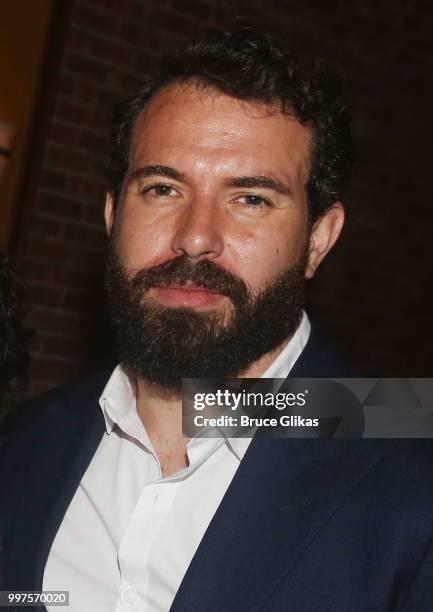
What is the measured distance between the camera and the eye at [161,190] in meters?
1.54

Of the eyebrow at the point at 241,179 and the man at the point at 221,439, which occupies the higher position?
the eyebrow at the point at 241,179

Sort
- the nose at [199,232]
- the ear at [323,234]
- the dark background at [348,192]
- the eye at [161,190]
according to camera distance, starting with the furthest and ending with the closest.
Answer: the dark background at [348,192] < the ear at [323,234] < the eye at [161,190] < the nose at [199,232]

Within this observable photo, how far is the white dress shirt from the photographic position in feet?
4.36

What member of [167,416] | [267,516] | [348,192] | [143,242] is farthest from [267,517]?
[348,192]

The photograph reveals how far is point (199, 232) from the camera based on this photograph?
4.71ft

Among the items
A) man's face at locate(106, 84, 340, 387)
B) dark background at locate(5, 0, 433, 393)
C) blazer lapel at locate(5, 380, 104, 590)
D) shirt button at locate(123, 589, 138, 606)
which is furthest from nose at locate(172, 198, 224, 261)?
dark background at locate(5, 0, 433, 393)

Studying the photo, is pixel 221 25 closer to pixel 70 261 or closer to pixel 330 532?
pixel 70 261

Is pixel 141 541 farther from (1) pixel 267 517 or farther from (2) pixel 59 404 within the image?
(2) pixel 59 404

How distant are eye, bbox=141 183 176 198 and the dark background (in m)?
1.28

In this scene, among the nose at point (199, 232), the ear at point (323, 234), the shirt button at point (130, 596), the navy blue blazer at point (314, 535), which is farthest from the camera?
the ear at point (323, 234)

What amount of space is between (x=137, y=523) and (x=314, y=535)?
0.34 metres

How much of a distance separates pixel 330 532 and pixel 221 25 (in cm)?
233

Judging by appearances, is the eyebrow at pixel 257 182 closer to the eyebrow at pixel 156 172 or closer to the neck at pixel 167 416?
the eyebrow at pixel 156 172

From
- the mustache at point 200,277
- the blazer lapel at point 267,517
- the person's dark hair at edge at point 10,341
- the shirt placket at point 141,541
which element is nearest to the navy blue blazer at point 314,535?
the blazer lapel at point 267,517
